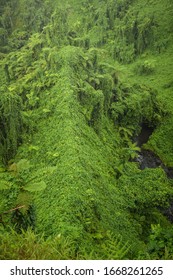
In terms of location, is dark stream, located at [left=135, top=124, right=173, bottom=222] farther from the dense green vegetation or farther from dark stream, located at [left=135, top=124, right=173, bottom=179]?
the dense green vegetation

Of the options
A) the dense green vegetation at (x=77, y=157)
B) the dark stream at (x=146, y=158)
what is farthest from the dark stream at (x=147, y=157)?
the dense green vegetation at (x=77, y=157)

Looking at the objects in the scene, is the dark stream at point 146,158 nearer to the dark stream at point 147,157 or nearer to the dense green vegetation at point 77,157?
the dark stream at point 147,157

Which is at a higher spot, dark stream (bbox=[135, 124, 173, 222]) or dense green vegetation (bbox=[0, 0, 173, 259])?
dense green vegetation (bbox=[0, 0, 173, 259])

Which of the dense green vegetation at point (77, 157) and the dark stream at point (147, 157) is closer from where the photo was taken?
the dense green vegetation at point (77, 157)

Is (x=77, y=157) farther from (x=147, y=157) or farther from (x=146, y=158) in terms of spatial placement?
(x=147, y=157)

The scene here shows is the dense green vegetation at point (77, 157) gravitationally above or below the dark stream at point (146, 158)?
above

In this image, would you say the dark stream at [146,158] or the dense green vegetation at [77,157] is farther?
the dark stream at [146,158]

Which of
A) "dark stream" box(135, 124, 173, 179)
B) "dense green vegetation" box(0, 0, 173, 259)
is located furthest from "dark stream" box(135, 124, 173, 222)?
"dense green vegetation" box(0, 0, 173, 259)

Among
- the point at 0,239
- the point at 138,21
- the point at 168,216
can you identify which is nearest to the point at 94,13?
the point at 138,21

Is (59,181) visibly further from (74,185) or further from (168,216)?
(168,216)
